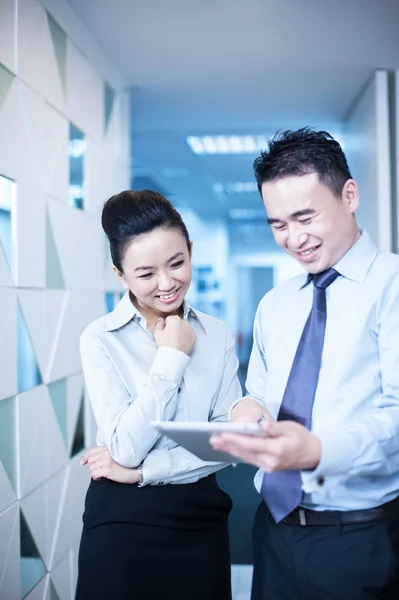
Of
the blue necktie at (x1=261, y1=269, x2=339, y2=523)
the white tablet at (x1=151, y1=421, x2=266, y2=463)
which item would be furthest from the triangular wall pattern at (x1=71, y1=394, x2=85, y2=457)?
the white tablet at (x1=151, y1=421, x2=266, y2=463)

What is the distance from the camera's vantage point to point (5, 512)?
2340 mm

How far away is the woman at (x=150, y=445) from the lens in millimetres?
1600

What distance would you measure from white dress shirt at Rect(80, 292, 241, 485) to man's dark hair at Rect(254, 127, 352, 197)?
516 mm

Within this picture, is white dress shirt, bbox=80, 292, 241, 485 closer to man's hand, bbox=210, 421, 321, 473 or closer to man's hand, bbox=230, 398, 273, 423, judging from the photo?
man's hand, bbox=230, 398, 273, 423

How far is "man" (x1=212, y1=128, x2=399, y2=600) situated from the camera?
1374 mm

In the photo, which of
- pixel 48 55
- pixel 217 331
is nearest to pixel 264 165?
pixel 217 331

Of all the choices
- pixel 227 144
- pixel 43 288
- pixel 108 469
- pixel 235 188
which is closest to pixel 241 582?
pixel 43 288

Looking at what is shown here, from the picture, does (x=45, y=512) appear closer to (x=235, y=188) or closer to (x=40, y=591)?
(x=40, y=591)

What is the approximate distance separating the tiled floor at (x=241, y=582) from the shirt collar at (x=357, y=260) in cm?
235

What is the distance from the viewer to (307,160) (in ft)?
4.83

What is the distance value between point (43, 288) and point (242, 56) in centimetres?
196

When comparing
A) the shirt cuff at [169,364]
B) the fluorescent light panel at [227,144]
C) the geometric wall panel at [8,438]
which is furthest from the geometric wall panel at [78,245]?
the fluorescent light panel at [227,144]

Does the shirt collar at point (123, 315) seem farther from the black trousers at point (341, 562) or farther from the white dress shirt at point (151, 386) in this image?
the black trousers at point (341, 562)

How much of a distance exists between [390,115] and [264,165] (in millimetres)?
Answer: 3037
